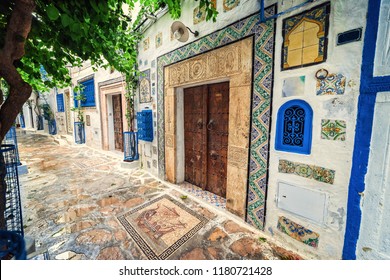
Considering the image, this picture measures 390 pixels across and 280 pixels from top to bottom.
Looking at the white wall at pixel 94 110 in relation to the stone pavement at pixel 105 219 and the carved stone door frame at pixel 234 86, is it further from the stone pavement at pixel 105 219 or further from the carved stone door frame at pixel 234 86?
the carved stone door frame at pixel 234 86

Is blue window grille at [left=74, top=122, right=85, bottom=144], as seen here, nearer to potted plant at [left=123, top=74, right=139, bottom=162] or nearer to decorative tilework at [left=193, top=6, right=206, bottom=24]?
potted plant at [left=123, top=74, right=139, bottom=162]

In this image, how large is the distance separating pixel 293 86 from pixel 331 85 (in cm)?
37

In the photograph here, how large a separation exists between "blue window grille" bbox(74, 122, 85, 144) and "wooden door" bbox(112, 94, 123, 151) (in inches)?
111

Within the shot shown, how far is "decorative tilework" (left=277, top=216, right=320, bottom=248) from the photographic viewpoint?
199 cm

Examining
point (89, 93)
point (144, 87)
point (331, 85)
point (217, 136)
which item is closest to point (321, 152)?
point (331, 85)

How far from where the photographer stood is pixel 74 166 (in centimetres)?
539

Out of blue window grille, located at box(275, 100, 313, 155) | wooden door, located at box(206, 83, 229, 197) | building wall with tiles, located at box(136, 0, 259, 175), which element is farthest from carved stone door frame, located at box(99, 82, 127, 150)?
blue window grille, located at box(275, 100, 313, 155)

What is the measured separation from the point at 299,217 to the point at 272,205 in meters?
0.33

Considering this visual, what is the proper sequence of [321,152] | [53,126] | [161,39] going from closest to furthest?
1. [321,152]
2. [161,39]
3. [53,126]

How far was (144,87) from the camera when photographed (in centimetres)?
459

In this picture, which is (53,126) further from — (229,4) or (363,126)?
(363,126)

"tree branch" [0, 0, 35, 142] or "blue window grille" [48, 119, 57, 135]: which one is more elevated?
"tree branch" [0, 0, 35, 142]

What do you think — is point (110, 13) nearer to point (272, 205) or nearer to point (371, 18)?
point (371, 18)

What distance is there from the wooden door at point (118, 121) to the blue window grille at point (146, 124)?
8.88 feet
